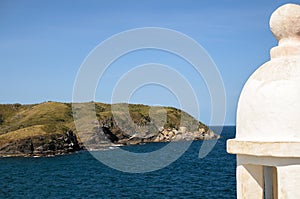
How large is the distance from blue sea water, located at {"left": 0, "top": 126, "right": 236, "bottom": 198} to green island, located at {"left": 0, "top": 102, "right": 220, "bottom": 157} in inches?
664

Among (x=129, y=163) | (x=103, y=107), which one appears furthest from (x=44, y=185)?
(x=103, y=107)

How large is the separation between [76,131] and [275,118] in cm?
13532

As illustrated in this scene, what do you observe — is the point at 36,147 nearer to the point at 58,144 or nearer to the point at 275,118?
the point at 58,144

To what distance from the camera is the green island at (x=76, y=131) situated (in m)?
111

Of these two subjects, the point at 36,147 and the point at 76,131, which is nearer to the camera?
the point at 36,147

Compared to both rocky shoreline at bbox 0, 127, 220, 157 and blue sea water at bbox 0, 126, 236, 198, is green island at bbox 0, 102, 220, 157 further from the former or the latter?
blue sea water at bbox 0, 126, 236, 198

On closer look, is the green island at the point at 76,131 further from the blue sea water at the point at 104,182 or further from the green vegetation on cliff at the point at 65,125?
the blue sea water at the point at 104,182

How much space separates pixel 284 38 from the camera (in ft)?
19.3

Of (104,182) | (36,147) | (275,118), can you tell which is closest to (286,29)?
(275,118)

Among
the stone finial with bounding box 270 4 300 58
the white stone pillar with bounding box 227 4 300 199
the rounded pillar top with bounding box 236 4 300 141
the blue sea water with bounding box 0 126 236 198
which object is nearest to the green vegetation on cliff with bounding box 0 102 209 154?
the blue sea water with bounding box 0 126 236 198

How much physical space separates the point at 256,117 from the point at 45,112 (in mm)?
145476

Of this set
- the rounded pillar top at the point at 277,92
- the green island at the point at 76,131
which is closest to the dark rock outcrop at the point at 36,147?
the green island at the point at 76,131

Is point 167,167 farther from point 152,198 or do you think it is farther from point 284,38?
point 284,38

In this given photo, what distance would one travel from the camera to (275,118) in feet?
18.1
